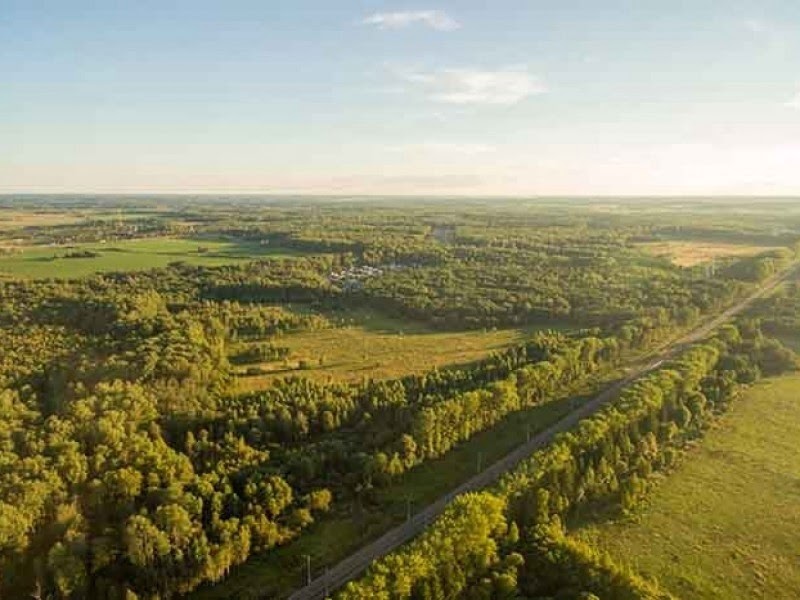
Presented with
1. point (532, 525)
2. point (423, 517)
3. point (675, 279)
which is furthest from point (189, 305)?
point (675, 279)

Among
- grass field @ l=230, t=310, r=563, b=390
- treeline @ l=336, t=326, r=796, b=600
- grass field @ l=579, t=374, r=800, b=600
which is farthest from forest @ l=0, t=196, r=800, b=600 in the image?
grass field @ l=579, t=374, r=800, b=600

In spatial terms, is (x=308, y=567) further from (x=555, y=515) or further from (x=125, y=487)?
(x=555, y=515)

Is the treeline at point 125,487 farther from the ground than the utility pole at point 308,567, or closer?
farther from the ground

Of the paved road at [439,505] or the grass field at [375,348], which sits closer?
the paved road at [439,505]

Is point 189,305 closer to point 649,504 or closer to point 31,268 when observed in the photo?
point 31,268

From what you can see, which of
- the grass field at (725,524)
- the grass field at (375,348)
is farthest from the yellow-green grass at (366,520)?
the grass field at (375,348)

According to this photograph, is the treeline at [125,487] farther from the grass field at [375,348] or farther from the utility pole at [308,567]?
the grass field at [375,348]

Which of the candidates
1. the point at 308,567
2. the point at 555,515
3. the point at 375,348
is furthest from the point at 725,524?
the point at 375,348
